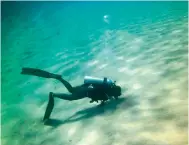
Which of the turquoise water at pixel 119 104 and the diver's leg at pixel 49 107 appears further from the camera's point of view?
the diver's leg at pixel 49 107

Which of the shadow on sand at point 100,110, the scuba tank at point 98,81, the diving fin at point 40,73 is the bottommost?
the shadow on sand at point 100,110

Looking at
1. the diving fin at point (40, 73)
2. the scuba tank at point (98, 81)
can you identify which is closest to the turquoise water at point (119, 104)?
the scuba tank at point (98, 81)

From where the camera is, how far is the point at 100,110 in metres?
8.14

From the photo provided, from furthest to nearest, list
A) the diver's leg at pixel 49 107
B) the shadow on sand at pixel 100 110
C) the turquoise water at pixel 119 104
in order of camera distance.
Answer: the diver's leg at pixel 49 107, the shadow on sand at pixel 100 110, the turquoise water at pixel 119 104

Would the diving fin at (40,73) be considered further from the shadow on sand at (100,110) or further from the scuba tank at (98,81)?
the shadow on sand at (100,110)

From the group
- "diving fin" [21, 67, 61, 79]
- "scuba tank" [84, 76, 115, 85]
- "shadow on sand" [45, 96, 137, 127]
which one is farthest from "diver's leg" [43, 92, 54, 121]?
"scuba tank" [84, 76, 115, 85]

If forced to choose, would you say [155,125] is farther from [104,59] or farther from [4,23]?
[4,23]

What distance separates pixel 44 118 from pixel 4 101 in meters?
5.63

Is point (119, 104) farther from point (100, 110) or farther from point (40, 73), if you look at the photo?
point (40, 73)

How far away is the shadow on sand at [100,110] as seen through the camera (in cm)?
789

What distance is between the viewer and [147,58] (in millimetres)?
12180

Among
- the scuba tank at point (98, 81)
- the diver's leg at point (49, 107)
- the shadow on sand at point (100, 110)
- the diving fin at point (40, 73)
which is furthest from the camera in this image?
the diver's leg at point (49, 107)

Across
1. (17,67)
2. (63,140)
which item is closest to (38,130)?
(63,140)

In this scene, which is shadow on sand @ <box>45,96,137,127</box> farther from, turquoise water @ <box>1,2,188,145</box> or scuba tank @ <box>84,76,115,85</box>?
scuba tank @ <box>84,76,115,85</box>
